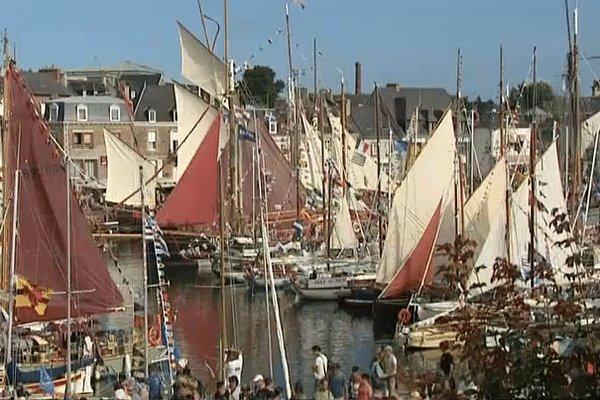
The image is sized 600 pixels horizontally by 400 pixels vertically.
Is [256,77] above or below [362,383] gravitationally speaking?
above

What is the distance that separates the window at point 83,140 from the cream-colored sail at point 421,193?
4307 cm

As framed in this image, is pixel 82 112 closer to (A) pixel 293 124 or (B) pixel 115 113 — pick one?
(B) pixel 115 113

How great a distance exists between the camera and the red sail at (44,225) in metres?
26.1

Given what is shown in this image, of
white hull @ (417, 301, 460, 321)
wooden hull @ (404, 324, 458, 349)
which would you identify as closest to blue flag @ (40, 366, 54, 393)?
wooden hull @ (404, 324, 458, 349)

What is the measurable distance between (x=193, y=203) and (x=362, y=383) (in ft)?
47.6

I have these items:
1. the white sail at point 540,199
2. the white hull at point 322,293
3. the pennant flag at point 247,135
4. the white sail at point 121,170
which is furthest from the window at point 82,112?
the pennant flag at point 247,135

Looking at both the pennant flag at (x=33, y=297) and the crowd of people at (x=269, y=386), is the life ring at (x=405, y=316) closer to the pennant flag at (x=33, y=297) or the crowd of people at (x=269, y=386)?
the crowd of people at (x=269, y=386)

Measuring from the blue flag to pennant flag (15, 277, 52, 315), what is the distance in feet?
3.93

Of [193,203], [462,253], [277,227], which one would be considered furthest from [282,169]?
[462,253]

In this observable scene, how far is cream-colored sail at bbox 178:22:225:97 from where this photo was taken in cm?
2653

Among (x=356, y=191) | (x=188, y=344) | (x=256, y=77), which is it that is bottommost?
(x=188, y=344)

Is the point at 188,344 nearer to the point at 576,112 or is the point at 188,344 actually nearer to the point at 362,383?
the point at 576,112

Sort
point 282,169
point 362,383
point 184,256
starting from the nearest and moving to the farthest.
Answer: point 362,383 → point 282,169 → point 184,256

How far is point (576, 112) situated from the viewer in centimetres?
3797
